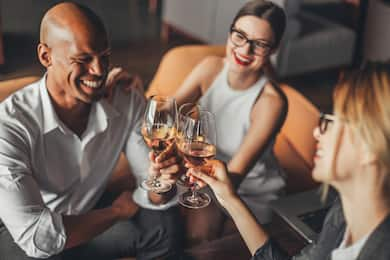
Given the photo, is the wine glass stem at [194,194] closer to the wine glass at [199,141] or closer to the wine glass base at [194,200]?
the wine glass base at [194,200]

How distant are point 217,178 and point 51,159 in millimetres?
560

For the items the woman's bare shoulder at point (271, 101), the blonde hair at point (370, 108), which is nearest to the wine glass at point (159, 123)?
the woman's bare shoulder at point (271, 101)

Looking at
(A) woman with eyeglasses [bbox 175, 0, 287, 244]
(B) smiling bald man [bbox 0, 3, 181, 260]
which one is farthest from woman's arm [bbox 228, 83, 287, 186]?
(B) smiling bald man [bbox 0, 3, 181, 260]

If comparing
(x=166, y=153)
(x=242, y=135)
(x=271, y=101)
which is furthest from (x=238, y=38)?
(x=166, y=153)

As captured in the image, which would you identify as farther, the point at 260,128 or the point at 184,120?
the point at 260,128

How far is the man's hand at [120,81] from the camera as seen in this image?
6.23 ft

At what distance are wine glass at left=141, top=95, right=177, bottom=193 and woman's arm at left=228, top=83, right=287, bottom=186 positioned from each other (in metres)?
0.40

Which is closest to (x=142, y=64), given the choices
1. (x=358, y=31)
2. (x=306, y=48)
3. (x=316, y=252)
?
(x=306, y=48)

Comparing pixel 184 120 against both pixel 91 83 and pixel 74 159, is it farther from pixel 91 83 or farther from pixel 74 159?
pixel 74 159

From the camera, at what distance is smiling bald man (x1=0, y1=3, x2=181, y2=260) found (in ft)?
5.22

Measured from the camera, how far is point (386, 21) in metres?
4.51

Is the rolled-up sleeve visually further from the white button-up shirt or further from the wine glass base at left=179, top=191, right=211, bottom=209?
the wine glass base at left=179, top=191, right=211, bottom=209

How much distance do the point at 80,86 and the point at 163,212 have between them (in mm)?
460

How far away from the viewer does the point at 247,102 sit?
2074 mm
